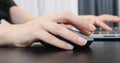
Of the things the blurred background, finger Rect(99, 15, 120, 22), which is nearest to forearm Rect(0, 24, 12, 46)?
finger Rect(99, 15, 120, 22)

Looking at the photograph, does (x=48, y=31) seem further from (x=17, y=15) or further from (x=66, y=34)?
(x=17, y=15)

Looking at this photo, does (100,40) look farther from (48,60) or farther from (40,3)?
(40,3)

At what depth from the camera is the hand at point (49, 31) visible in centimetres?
57

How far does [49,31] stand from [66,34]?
0.04 metres

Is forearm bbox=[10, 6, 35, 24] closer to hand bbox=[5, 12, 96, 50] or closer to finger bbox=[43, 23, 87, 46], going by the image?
hand bbox=[5, 12, 96, 50]

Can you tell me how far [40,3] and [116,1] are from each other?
26.5 inches

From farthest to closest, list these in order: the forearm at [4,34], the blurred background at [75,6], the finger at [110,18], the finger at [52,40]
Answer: the blurred background at [75,6]
the finger at [110,18]
the forearm at [4,34]
the finger at [52,40]

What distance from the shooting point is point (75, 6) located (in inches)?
91.7

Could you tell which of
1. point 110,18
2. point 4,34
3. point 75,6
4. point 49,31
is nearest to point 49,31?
point 49,31

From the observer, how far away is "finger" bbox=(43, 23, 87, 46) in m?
0.56

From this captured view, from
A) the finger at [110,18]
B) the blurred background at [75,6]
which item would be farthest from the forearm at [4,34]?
the blurred background at [75,6]

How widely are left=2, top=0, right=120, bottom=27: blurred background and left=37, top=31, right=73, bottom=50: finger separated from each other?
172 cm

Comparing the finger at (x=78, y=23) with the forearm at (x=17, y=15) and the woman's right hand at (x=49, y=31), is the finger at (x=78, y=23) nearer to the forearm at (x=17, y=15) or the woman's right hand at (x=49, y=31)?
the woman's right hand at (x=49, y=31)

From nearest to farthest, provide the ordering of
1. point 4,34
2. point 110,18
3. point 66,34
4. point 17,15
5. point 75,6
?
point 66,34 < point 4,34 < point 110,18 < point 17,15 < point 75,6
